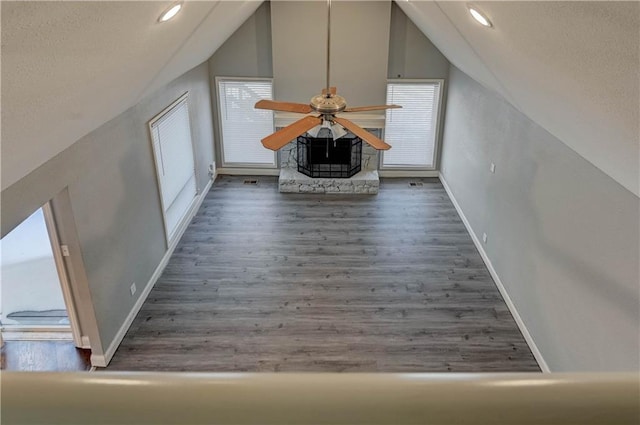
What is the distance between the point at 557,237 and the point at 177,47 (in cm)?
397

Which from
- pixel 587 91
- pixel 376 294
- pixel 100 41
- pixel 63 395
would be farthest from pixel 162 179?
pixel 63 395

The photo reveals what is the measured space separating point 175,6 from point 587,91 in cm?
245

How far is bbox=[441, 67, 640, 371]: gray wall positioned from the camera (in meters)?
3.53

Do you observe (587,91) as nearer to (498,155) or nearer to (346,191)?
(498,155)

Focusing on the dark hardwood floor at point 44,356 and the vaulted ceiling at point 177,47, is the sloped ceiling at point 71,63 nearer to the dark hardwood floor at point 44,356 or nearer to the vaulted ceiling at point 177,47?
the vaulted ceiling at point 177,47

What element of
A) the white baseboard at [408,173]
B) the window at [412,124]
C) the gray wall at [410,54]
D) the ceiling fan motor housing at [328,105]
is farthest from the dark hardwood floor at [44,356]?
the gray wall at [410,54]

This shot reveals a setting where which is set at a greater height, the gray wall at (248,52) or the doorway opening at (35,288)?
the gray wall at (248,52)

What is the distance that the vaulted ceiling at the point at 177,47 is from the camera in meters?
1.71

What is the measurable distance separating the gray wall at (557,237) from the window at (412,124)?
5.27 ft

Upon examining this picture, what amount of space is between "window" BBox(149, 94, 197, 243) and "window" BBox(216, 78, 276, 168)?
1499mm

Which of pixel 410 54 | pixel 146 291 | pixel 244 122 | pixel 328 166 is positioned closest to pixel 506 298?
pixel 328 166

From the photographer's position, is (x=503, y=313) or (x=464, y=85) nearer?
(x=503, y=313)

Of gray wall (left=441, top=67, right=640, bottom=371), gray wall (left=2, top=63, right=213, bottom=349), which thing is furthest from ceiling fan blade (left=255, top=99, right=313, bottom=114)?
gray wall (left=441, top=67, right=640, bottom=371)

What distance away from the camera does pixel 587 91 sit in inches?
94.0
